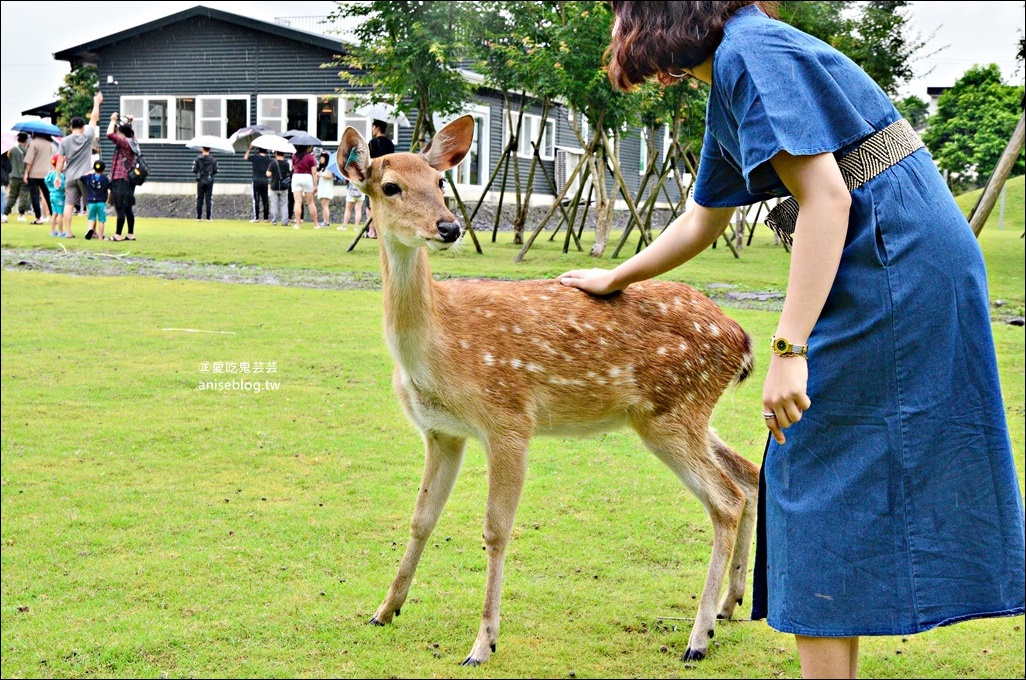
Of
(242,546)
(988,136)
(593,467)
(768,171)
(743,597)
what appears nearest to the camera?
(768,171)

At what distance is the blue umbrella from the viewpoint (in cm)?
519

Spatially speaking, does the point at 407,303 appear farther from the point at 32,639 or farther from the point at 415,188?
the point at 32,639

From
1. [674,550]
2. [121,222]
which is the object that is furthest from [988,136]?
[674,550]

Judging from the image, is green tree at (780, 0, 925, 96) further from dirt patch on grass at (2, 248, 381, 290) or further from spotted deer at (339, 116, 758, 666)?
spotted deer at (339, 116, 758, 666)

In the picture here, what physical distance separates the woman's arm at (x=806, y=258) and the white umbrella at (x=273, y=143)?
9.40ft

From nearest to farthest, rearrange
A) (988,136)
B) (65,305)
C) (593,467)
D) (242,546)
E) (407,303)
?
(407,303), (242,546), (593,467), (65,305), (988,136)

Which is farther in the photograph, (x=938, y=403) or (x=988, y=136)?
(x=988, y=136)

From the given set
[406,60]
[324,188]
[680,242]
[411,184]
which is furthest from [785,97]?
[406,60]

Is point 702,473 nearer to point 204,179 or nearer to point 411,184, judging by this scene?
point 411,184

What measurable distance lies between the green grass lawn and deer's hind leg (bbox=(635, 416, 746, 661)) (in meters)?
0.27

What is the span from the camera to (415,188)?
2.82 metres

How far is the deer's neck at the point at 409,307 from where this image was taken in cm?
304

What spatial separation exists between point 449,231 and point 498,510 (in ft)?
3.07

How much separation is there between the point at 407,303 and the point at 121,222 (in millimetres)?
4413
